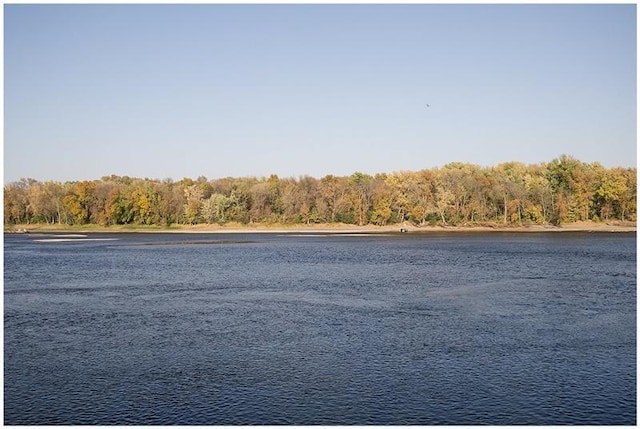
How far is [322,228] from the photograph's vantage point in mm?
111375

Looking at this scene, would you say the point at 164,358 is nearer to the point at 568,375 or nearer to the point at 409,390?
the point at 409,390

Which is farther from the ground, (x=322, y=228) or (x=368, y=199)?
(x=368, y=199)

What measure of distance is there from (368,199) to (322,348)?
88.7 metres

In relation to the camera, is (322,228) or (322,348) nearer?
(322,348)

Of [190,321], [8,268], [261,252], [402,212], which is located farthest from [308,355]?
[402,212]

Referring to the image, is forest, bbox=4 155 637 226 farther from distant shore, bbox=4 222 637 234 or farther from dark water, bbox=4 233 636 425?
dark water, bbox=4 233 636 425

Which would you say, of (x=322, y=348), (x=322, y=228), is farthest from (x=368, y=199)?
(x=322, y=348)

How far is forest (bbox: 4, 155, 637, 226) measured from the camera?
4060 inches

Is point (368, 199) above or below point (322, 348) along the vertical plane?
above

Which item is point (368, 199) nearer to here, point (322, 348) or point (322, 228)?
point (322, 228)

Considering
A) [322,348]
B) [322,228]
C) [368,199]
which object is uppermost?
[368,199]

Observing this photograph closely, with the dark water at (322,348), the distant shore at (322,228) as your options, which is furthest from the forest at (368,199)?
the dark water at (322,348)

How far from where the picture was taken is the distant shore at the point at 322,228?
102 metres

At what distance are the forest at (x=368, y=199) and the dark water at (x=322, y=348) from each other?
64429 millimetres
